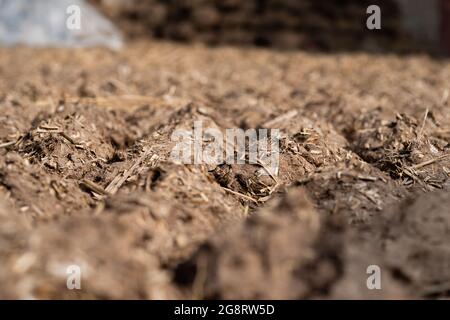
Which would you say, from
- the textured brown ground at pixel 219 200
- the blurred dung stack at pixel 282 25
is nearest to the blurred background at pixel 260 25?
the blurred dung stack at pixel 282 25

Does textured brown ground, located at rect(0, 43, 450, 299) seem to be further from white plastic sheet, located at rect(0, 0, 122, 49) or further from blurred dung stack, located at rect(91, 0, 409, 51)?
blurred dung stack, located at rect(91, 0, 409, 51)

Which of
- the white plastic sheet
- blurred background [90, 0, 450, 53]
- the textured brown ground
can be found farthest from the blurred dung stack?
the textured brown ground

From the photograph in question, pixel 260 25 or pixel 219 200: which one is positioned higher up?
pixel 260 25

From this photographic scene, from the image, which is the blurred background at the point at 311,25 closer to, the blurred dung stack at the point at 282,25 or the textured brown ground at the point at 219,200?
the blurred dung stack at the point at 282,25

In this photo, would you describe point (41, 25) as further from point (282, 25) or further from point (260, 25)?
point (282, 25)

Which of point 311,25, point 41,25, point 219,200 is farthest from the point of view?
point 311,25

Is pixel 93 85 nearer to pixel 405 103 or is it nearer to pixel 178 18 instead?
pixel 405 103

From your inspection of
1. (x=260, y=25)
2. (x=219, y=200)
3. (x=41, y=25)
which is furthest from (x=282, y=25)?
(x=219, y=200)
